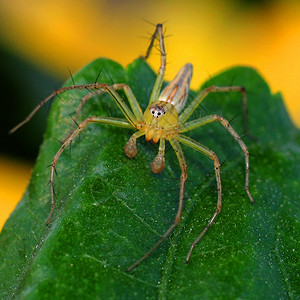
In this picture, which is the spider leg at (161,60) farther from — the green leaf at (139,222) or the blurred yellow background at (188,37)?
the blurred yellow background at (188,37)

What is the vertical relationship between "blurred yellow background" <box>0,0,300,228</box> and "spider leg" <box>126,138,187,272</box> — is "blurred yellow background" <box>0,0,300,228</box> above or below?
above

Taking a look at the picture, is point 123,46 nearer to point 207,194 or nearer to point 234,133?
point 234,133

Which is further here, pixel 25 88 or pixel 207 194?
pixel 25 88

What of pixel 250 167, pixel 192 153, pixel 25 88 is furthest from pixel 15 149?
pixel 250 167

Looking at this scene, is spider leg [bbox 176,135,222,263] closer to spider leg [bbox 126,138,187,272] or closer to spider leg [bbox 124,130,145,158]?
spider leg [bbox 126,138,187,272]

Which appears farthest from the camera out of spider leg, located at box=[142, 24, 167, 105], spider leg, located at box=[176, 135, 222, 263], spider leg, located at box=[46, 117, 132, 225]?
spider leg, located at box=[142, 24, 167, 105]

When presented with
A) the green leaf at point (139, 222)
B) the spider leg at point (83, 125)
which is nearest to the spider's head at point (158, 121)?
the green leaf at point (139, 222)

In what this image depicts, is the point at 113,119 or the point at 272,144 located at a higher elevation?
the point at 272,144

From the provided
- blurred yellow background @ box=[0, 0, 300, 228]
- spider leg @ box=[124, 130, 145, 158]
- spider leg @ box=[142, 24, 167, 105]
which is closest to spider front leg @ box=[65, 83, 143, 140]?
spider leg @ box=[142, 24, 167, 105]
